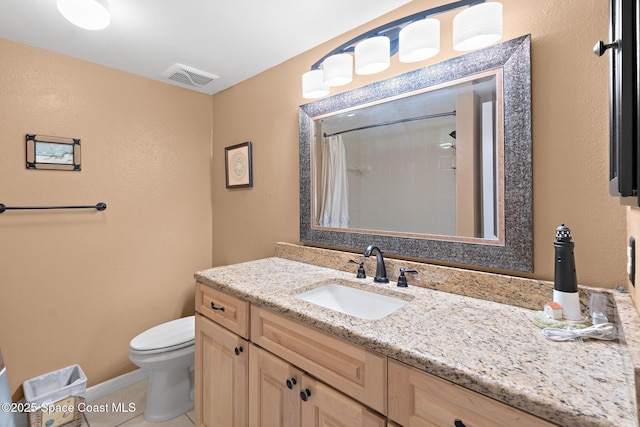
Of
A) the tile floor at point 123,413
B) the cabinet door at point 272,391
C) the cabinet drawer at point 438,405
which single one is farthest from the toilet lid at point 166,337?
the cabinet drawer at point 438,405

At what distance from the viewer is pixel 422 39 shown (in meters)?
1.20

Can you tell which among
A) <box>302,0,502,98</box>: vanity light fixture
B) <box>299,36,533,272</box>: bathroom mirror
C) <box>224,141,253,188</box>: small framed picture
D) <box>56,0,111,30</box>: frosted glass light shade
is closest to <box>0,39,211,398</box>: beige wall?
<box>224,141,253,188</box>: small framed picture

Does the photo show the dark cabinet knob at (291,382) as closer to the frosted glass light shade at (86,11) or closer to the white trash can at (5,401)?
the white trash can at (5,401)

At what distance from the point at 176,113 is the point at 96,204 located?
2.95ft

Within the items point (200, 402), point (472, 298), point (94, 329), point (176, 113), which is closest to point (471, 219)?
point (472, 298)

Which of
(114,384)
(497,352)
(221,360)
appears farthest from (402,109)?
(114,384)

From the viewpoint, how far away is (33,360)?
1.82 metres

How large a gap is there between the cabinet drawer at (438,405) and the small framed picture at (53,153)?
2.24m

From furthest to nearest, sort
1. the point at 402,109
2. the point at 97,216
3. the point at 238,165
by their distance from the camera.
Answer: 1. the point at 238,165
2. the point at 97,216
3. the point at 402,109

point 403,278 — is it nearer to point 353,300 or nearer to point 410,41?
point 353,300

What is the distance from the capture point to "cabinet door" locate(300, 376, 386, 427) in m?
0.86

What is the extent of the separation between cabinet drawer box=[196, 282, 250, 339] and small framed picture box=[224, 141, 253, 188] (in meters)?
0.95

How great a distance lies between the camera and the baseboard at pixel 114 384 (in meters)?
2.02

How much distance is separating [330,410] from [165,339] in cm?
140
